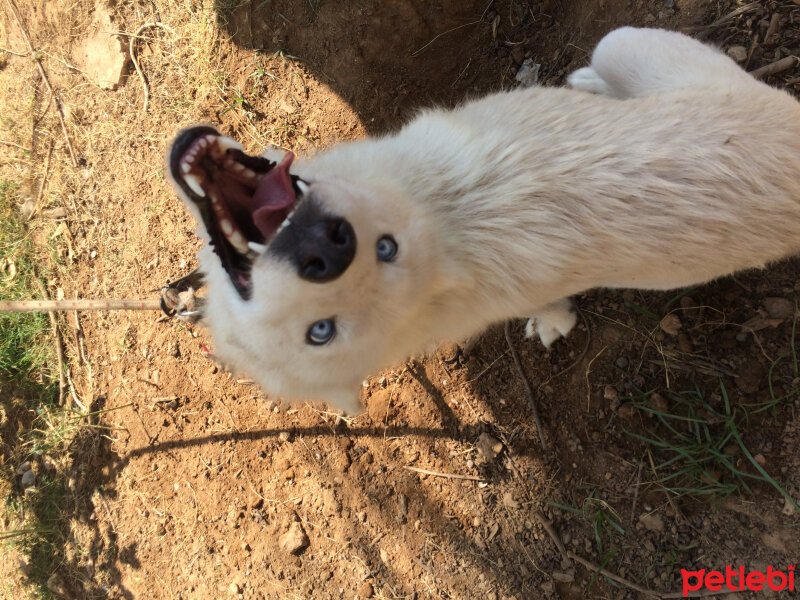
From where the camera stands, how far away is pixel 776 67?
3.19 metres

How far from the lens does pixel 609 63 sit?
9.38 ft

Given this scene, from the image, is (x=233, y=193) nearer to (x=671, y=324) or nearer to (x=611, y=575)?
(x=671, y=324)

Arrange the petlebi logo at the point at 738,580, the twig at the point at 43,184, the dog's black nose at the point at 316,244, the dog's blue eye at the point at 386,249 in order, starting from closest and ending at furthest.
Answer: the dog's black nose at the point at 316,244 < the dog's blue eye at the point at 386,249 < the petlebi logo at the point at 738,580 < the twig at the point at 43,184

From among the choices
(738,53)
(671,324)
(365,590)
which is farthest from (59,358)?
(738,53)

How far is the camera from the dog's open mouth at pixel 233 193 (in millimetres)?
1913

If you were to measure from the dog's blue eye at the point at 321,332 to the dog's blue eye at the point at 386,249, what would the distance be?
0.34 m

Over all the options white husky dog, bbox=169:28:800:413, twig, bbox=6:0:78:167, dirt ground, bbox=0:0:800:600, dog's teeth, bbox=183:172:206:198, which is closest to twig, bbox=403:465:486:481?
dirt ground, bbox=0:0:800:600

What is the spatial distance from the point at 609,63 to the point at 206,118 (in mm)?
3284

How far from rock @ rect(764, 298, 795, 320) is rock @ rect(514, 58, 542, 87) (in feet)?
7.46

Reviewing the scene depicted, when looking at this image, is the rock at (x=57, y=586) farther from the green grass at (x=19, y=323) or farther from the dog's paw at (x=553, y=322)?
the dog's paw at (x=553, y=322)

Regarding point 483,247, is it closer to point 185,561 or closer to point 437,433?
point 437,433

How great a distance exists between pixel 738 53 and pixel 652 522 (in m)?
3.19

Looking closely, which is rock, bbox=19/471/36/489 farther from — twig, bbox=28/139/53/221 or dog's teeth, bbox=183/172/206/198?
dog's teeth, bbox=183/172/206/198

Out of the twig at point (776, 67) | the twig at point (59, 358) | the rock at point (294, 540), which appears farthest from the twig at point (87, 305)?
the twig at point (776, 67)
